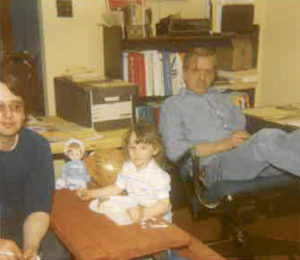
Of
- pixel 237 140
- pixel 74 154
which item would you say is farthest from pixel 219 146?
pixel 74 154

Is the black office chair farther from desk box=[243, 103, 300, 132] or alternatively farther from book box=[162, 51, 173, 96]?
book box=[162, 51, 173, 96]

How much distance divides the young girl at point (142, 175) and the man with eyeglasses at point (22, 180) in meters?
0.20

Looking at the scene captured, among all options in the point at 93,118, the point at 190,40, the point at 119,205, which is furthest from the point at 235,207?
the point at 190,40

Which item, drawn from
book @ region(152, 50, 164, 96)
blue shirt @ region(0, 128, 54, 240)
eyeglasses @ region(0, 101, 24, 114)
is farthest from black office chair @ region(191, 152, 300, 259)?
book @ region(152, 50, 164, 96)

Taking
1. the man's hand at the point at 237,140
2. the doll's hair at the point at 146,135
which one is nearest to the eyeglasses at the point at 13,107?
the doll's hair at the point at 146,135

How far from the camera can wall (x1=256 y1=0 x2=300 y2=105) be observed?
128 inches

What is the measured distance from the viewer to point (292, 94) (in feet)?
10.9

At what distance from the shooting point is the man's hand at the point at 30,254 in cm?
150

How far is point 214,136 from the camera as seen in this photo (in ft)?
8.20

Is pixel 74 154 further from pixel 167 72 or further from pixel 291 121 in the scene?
pixel 291 121

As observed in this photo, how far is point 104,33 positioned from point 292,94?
1.37 m

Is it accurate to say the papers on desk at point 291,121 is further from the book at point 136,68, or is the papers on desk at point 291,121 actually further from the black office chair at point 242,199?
the book at point 136,68

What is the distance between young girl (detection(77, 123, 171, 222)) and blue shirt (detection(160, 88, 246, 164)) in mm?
404

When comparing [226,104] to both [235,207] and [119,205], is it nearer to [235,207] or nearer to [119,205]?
[235,207]
